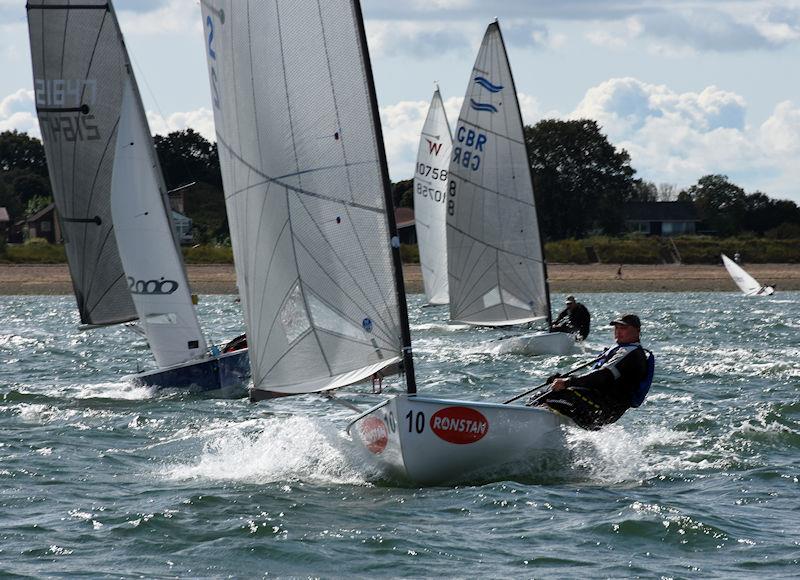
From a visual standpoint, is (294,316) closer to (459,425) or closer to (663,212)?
(459,425)

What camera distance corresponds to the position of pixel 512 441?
35.8ft

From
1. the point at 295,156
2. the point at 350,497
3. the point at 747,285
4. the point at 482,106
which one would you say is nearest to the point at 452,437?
the point at 350,497

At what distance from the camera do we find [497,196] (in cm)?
2584

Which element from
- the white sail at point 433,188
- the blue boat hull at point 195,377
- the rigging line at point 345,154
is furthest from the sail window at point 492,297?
the rigging line at point 345,154

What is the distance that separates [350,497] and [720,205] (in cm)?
8717

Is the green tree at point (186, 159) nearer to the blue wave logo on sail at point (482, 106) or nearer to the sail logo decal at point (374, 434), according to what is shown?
the blue wave logo on sail at point (482, 106)

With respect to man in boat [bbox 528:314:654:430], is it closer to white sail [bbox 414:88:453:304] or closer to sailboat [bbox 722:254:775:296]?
white sail [bbox 414:88:453:304]

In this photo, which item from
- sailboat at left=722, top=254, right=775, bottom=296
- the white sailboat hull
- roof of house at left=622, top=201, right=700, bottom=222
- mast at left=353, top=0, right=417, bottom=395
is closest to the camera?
the white sailboat hull

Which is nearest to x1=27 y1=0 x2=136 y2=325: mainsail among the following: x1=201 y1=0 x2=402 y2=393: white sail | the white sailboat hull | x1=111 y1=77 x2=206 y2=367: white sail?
x1=111 y1=77 x2=206 y2=367: white sail

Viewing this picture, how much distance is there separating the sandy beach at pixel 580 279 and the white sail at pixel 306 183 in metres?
43.3

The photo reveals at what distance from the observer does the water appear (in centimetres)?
861

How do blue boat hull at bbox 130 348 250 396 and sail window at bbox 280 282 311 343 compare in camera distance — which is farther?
blue boat hull at bbox 130 348 250 396

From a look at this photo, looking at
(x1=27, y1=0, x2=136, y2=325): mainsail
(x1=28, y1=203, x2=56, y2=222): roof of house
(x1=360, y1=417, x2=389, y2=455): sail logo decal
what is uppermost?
(x1=28, y1=203, x2=56, y2=222): roof of house

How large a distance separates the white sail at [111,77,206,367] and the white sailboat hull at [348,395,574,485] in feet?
22.1
